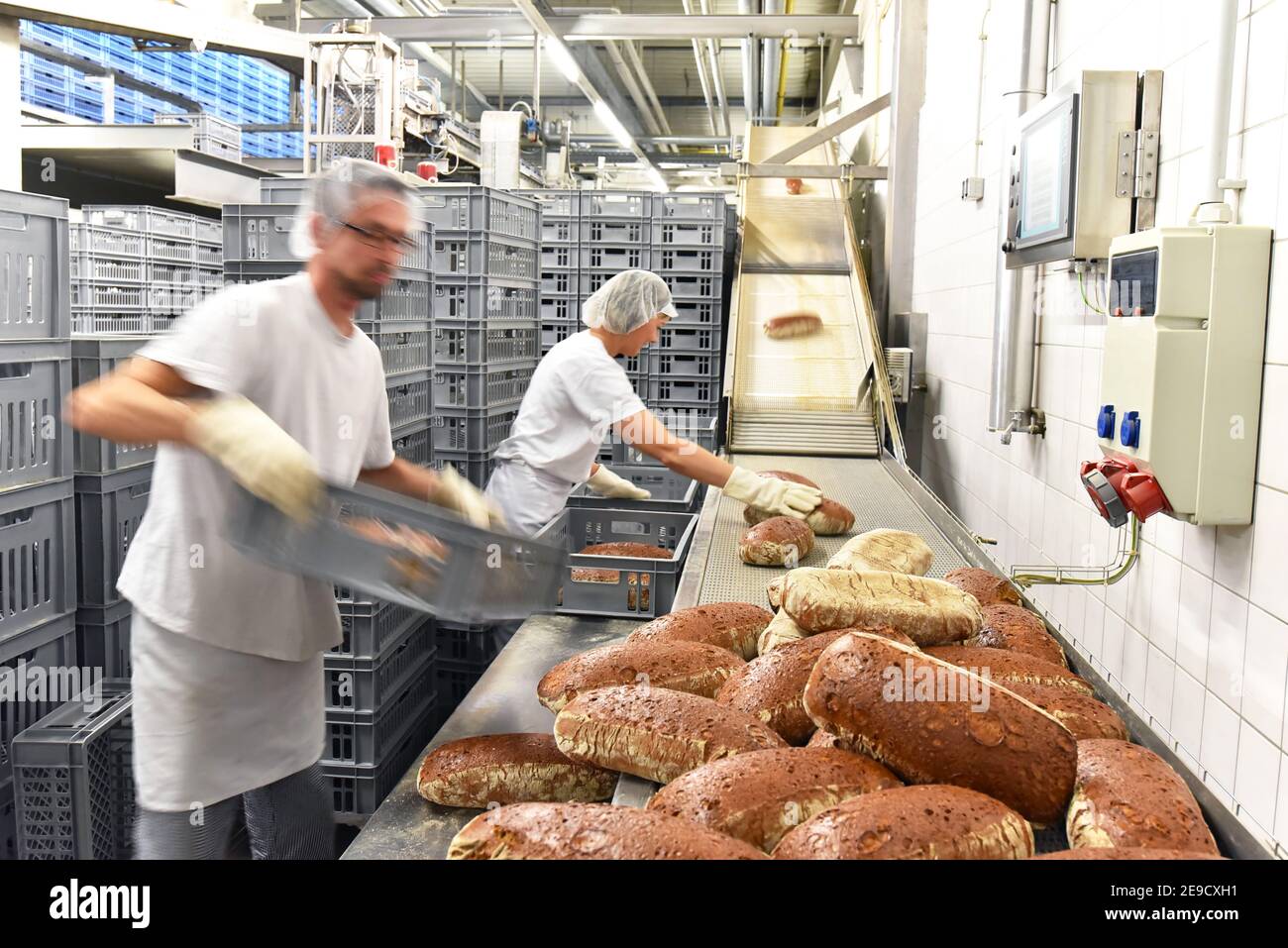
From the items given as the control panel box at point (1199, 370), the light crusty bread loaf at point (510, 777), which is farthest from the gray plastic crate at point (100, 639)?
the control panel box at point (1199, 370)

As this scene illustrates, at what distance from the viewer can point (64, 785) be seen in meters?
2.43

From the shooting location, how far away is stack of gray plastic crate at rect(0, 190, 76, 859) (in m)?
2.61

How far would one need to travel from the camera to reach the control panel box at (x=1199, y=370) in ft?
6.75

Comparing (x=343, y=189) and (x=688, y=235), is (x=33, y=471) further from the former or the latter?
(x=688, y=235)

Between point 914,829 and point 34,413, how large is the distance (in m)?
2.56

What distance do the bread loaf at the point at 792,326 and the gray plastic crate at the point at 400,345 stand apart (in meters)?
2.40

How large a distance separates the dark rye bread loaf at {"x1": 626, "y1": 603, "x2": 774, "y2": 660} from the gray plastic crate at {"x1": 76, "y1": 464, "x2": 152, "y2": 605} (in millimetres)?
1853

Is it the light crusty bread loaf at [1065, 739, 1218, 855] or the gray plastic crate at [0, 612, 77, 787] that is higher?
the light crusty bread loaf at [1065, 739, 1218, 855]

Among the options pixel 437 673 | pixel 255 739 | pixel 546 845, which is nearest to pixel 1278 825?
pixel 546 845

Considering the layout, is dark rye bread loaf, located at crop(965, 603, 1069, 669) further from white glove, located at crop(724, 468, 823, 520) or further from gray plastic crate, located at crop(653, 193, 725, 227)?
gray plastic crate, located at crop(653, 193, 725, 227)

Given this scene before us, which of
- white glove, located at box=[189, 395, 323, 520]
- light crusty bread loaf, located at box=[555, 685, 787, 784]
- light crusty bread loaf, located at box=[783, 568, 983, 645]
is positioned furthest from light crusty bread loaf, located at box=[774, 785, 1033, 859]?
white glove, located at box=[189, 395, 323, 520]

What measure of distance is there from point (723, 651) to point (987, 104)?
3796mm

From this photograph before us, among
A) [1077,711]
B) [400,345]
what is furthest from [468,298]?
[1077,711]
